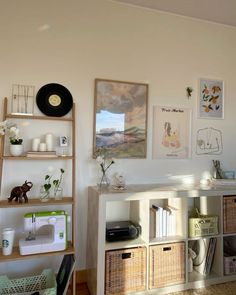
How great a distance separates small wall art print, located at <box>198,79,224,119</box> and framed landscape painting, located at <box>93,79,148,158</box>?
669mm

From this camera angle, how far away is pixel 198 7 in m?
2.43

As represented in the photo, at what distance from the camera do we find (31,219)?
6.00 ft

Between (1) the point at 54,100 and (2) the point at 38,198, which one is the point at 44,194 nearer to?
(2) the point at 38,198

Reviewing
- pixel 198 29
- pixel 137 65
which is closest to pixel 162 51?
pixel 137 65

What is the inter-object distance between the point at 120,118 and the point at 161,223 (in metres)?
1.05

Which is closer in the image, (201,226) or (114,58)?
(201,226)

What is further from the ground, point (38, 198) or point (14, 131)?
point (14, 131)

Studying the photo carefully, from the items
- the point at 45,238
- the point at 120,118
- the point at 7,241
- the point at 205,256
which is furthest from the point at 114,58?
the point at 205,256

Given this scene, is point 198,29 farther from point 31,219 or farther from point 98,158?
point 31,219

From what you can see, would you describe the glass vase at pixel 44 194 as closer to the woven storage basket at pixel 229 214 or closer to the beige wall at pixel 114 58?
→ the beige wall at pixel 114 58

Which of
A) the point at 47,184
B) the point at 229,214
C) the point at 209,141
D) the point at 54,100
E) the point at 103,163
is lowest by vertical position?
the point at 229,214

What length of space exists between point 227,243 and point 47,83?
2.39m

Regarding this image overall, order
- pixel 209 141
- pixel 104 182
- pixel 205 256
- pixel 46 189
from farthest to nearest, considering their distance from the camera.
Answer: pixel 209 141 → pixel 205 256 → pixel 104 182 → pixel 46 189

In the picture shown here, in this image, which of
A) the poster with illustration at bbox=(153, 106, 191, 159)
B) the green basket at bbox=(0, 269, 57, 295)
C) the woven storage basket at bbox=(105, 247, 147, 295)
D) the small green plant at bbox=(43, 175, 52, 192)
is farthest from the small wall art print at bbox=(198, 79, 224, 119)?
the green basket at bbox=(0, 269, 57, 295)
